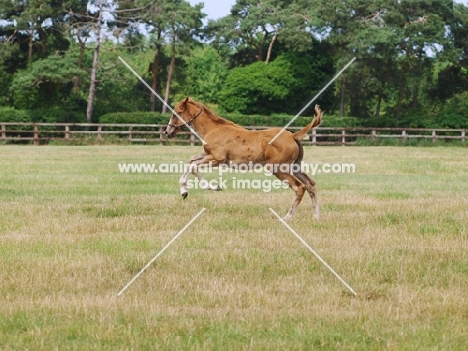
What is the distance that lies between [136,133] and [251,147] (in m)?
32.0

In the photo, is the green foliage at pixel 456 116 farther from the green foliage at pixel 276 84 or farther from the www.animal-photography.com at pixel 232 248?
the www.animal-photography.com at pixel 232 248

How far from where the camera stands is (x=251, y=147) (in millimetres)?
11664

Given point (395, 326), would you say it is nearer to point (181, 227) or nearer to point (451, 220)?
point (181, 227)

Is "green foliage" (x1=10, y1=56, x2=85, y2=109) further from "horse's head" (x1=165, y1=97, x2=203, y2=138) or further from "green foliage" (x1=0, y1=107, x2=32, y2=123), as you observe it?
"horse's head" (x1=165, y1=97, x2=203, y2=138)

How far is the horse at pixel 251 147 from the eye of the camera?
37.8ft

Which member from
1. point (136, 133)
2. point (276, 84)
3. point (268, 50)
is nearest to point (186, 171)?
point (136, 133)

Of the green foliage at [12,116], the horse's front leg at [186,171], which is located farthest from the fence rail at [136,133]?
the horse's front leg at [186,171]

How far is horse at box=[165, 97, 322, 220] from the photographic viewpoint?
11.5 m

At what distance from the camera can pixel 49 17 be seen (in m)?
55.9

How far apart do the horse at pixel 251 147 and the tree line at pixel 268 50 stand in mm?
36915

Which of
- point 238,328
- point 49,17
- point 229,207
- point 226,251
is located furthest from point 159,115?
point 238,328

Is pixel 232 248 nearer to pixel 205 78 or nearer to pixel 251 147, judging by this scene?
pixel 251 147

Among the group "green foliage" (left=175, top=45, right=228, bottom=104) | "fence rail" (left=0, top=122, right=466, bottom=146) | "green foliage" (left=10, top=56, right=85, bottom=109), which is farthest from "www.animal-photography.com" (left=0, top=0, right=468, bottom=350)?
"green foliage" (left=175, top=45, right=228, bottom=104)

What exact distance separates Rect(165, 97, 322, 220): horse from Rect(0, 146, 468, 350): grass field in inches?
19.7
